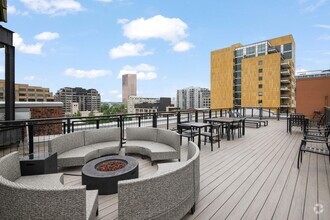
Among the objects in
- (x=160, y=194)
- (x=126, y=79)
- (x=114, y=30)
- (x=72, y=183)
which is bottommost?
(x=72, y=183)

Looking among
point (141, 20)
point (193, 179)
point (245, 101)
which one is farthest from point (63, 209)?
point (245, 101)

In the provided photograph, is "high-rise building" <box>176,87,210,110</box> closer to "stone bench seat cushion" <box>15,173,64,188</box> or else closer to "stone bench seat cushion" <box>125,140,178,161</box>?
"stone bench seat cushion" <box>125,140,178,161</box>

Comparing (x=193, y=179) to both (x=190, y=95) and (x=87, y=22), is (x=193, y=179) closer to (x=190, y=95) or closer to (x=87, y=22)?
(x=87, y=22)

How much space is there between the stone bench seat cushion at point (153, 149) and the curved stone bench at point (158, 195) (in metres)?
1.84

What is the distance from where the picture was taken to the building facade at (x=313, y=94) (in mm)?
10117

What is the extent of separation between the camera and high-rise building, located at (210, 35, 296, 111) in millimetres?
40753

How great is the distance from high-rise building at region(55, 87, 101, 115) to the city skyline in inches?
661

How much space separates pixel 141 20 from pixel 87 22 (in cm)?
877

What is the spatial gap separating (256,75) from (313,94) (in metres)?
36.0

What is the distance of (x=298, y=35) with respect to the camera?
4978cm

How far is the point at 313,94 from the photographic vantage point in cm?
1059

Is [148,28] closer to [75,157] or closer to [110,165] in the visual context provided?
[75,157]

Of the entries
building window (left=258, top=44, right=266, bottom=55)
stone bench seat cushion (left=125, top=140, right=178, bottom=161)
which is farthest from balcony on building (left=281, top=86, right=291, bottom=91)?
stone bench seat cushion (left=125, top=140, right=178, bottom=161)

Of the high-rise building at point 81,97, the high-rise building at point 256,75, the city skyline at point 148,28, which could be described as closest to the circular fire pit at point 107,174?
the city skyline at point 148,28
